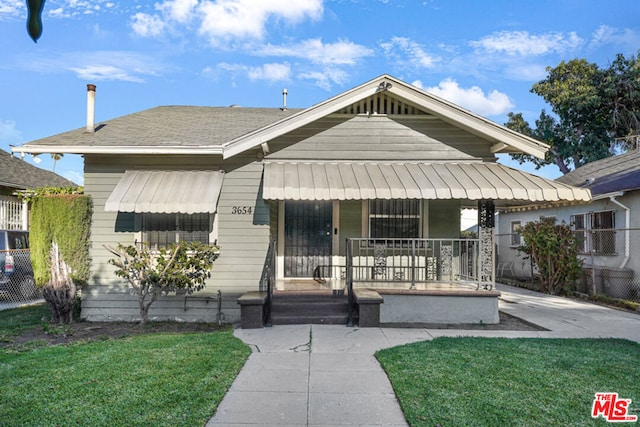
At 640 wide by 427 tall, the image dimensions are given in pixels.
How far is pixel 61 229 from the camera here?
8.30 metres

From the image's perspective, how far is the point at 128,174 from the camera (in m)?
8.46

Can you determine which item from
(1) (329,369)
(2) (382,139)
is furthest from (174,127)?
(1) (329,369)

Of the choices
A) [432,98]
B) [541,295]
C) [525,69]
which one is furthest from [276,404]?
[525,69]

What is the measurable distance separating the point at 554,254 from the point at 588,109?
13.8 meters

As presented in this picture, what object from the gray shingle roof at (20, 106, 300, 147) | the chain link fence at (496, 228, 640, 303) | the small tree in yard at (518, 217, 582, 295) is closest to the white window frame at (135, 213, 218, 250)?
the gray shingle roof at (20, 106, 300, 147)

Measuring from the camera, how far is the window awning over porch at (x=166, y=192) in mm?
7684

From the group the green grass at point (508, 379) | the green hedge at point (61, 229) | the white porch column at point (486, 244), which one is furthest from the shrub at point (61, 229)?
the white porch column at point (486, 244)

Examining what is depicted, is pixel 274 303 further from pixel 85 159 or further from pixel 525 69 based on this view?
pixel 525 69

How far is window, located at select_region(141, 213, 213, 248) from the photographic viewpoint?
8.68 m

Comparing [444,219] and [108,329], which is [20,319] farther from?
[444,219]

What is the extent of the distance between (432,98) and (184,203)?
529cm

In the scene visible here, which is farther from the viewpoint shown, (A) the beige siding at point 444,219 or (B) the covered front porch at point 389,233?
(A) the beige siding at point 444,219

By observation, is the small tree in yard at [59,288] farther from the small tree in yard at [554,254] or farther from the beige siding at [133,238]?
the small tree in yard at [554,254]

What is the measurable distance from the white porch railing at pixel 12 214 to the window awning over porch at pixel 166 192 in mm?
8262
